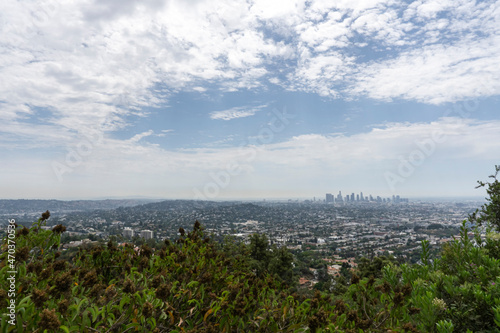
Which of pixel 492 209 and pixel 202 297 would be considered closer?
pixel 202 297

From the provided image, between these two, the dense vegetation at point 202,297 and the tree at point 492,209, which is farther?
the tree at point 492,209

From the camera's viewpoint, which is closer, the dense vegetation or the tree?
the dense vegetation

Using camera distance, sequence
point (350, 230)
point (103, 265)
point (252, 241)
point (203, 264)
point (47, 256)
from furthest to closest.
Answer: point (350, 230) → point (252, 241) → point (103, 265) → point (203, 264) → point (47, 256)

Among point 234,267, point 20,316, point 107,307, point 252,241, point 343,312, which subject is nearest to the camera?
point 20,316

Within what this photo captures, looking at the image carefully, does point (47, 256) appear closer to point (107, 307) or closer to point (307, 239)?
point (107, 307)

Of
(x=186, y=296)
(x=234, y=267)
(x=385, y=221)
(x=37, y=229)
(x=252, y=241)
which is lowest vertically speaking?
(x=385, y=221)

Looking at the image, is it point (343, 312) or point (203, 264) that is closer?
point (343, 312)

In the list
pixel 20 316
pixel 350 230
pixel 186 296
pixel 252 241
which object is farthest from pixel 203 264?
pixel 350 230

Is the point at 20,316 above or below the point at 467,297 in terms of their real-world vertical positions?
above
